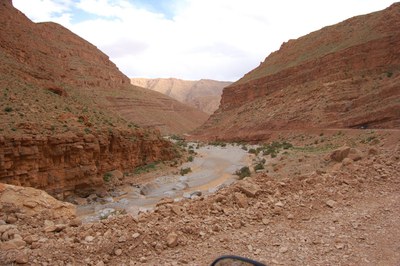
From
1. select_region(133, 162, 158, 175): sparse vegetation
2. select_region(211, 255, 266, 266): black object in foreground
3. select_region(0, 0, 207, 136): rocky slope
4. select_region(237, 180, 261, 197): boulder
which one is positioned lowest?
select_region(133, 162, 158, 175): sparse vegetation

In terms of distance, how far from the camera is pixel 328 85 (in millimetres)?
37250

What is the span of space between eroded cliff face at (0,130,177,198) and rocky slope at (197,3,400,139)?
20.5 metres

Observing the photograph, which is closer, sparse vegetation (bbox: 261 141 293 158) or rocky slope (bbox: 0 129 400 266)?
rocky slope (bbox: 0 129 400 266)

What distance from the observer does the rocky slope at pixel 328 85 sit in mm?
29653

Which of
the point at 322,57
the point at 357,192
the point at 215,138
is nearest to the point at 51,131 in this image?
the point at 357,192

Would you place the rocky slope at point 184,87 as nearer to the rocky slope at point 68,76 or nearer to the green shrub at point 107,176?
the rocky slope at point 68,76

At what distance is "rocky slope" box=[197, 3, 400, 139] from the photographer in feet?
97.3

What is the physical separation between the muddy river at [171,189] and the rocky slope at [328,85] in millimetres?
11835

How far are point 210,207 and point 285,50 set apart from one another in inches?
2156

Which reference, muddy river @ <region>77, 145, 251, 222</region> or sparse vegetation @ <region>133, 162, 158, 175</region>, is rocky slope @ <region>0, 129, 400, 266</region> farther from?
sparse vegetation @ <region>133, 162, 158, 175</region>

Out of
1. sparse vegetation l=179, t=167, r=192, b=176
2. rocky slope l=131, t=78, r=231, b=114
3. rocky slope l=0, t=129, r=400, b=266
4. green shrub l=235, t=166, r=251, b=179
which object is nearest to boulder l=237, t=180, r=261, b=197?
rocky slope l=0, t=129, r=400, b=266

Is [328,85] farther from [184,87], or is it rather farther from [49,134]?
[184,87]

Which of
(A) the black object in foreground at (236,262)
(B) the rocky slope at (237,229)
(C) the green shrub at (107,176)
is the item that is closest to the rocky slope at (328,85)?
(C) the green shrub at (107,176)

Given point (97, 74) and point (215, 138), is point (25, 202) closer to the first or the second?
point (215, 138)
